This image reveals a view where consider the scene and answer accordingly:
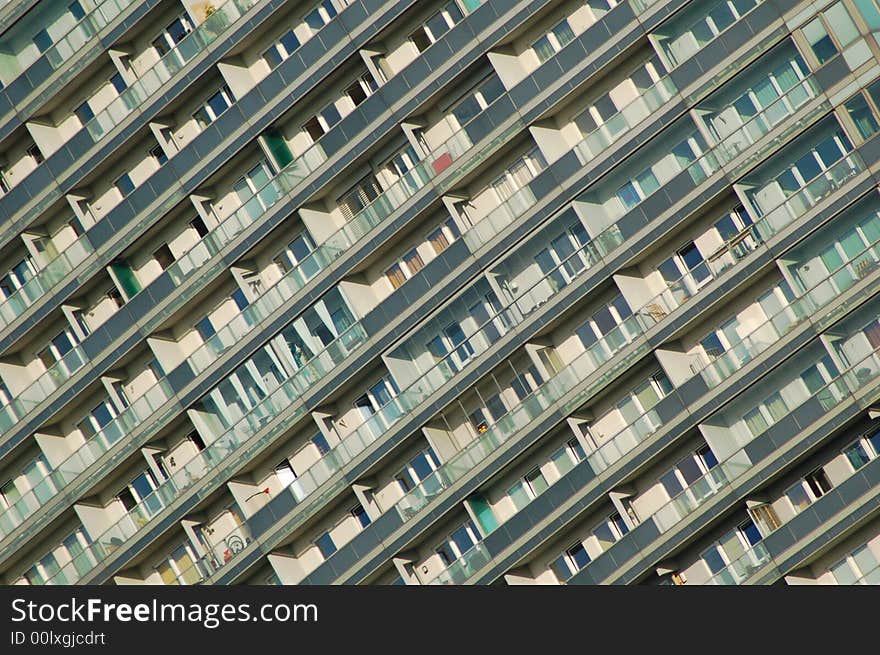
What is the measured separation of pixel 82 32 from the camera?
74562 millimetres

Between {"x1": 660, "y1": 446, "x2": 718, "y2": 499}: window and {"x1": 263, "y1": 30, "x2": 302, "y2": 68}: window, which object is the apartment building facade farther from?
{"x1": 263, "y1": 30, "x2": 302, "y2": 68}: window

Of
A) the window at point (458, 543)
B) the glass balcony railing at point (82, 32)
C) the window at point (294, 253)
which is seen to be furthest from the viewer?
the glass balcony railing at point (82, 32)

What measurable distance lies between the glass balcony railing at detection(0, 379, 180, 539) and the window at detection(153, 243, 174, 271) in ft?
12.8

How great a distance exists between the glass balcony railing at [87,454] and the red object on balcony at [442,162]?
1114 cm

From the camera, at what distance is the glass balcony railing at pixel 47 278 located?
74.9 m

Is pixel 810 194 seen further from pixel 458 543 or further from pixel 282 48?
pixel 282 48

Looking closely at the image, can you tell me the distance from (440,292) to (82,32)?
583 inches

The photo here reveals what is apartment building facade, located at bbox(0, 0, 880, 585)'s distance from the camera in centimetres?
6600

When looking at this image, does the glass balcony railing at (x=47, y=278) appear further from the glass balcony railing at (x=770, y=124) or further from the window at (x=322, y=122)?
the glass balcony railing at (x=770, y=124)

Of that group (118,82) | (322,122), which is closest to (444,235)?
(322,122)

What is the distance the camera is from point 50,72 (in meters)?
75.1

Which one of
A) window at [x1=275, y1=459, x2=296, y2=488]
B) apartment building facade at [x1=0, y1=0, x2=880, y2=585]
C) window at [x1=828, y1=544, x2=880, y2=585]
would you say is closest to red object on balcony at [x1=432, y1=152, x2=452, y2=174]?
apartment building facade at [x1=0, y1=0, x2=880, y2=585]

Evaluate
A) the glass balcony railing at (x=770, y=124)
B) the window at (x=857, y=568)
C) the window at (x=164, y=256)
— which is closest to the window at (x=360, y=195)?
the window at (x=164, y=256)

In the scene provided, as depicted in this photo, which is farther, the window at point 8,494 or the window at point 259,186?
the window at point 8,494
